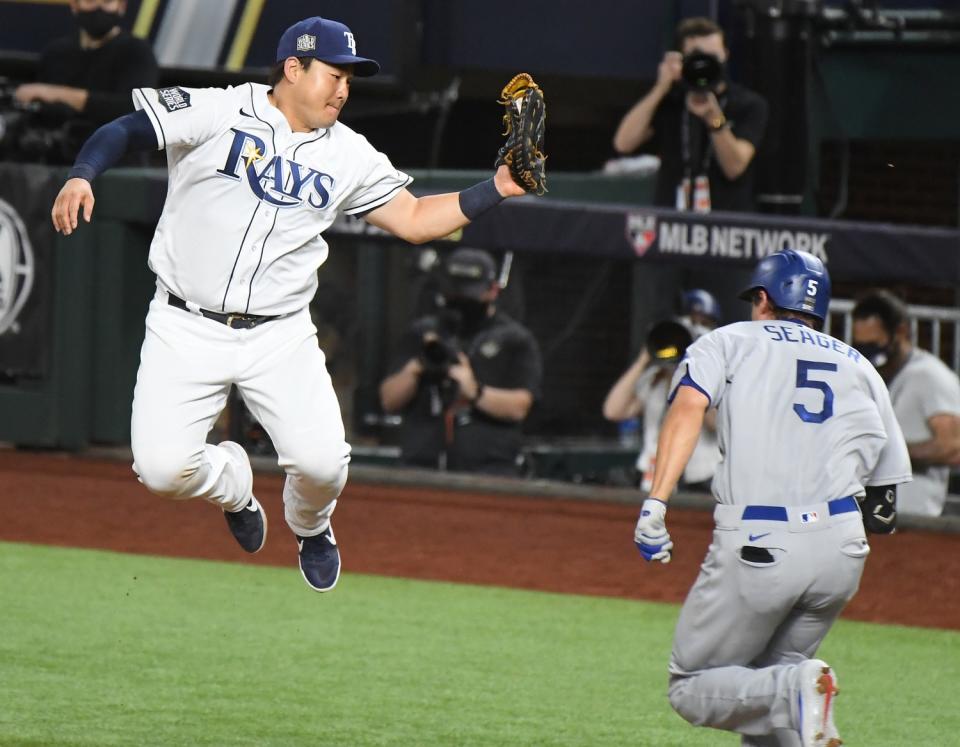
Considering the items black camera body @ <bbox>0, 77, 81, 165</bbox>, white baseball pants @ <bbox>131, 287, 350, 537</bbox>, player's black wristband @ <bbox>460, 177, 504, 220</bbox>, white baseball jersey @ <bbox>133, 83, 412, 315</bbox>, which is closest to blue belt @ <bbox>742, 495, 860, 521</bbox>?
player's black wristband @ <bbox>460, 177, 504, 220</bbox>

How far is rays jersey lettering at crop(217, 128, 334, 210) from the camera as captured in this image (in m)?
5.43

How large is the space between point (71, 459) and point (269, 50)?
2934 millimetres

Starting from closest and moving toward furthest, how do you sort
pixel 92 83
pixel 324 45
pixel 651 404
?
pixel 324 45 < pixel 651 404 < pixel 92 83

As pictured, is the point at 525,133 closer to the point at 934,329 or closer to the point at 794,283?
the point at 794,283

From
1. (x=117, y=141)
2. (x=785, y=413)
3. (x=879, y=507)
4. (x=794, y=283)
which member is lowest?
(x=879, y=507)

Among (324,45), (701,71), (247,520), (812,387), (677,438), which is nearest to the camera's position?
(677,438)

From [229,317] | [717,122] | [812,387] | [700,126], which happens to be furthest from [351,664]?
[700,126]

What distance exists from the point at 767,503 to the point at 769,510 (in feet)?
0.06

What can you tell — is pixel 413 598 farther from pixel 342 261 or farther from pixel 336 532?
pixel 342 261

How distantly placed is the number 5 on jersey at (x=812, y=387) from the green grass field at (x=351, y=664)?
1.36 metres

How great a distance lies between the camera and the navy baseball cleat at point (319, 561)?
6.03 metres

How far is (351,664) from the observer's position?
6688 mm

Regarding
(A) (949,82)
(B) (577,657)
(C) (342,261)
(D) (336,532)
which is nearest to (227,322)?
(B) (577,657)

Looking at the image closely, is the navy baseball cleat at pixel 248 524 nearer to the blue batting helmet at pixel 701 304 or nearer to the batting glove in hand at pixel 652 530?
the batting glove in hand at pixel 652 530
